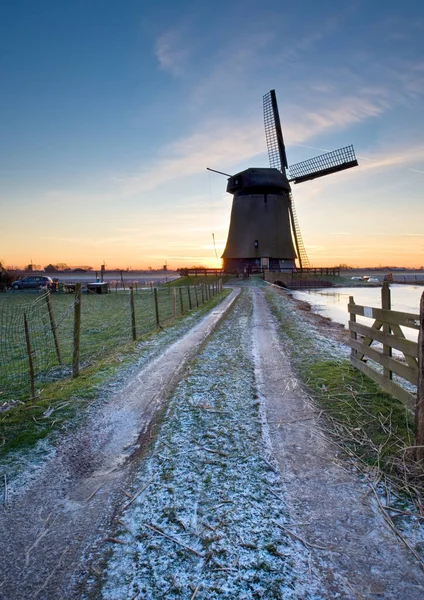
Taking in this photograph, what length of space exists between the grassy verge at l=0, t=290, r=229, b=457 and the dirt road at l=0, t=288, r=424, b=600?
18.1 inches

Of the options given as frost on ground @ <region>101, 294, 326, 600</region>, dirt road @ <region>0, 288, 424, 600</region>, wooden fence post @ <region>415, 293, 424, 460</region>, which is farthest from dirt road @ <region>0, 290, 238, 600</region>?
wooden fence post @ <region>415, 293, 424, 460</region>

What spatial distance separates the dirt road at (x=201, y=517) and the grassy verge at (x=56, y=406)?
46 cm

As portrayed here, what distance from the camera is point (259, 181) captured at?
42188mm

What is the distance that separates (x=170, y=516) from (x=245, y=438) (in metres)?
1.58

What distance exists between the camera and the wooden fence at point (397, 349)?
12.7 feet

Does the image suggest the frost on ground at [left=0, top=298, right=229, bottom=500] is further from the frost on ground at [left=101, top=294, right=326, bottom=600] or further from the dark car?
the dark car

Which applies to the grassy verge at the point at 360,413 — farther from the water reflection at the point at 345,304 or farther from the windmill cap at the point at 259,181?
the windmill cap at the point at 259,181

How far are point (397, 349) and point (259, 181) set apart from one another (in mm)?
39881

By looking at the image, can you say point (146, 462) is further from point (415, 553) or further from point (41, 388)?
point (41, 388)

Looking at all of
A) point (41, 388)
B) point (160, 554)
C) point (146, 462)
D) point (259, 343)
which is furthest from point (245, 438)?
point (259, 343)

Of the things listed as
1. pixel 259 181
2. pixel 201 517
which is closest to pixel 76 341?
pixel 201 517

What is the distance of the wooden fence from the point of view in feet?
12.7

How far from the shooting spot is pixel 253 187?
4228 cm

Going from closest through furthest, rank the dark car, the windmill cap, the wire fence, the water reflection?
the wire fence
the water reflection
the dark car
the windmill cap
